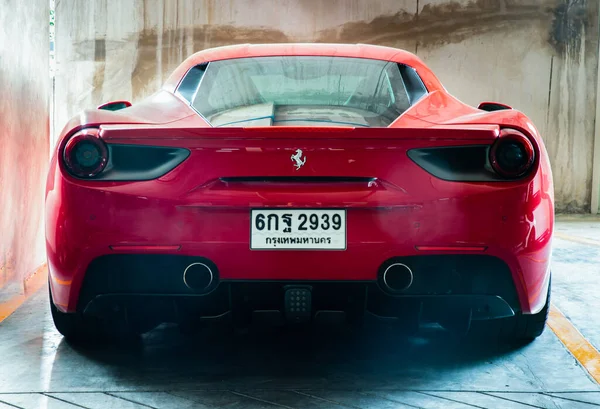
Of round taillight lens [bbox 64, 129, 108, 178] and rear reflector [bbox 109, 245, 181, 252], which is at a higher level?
round taillight lens [bbox 64, 129, 108, 178]

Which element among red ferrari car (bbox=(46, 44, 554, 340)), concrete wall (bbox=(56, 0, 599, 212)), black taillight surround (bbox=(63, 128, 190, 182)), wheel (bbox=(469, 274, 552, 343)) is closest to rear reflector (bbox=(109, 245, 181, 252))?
red ferrari car (bbox=(46, 44, 554, 340))

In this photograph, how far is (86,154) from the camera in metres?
2.66

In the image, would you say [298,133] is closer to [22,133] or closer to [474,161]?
[474,161]

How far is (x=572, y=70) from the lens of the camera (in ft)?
33.3

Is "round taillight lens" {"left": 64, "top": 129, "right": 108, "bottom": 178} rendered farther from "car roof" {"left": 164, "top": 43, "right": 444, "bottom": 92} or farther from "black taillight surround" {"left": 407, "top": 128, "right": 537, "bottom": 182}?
"black taillight surround" {"left": 407, "top": 128, "right": 537, "bottom": 182}

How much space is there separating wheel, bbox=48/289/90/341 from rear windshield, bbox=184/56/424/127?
1.00m

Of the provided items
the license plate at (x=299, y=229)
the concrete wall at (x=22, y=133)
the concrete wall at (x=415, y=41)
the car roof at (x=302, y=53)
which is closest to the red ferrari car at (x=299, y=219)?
the license plate at (x=299, y=229)

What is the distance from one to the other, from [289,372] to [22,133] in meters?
2.91

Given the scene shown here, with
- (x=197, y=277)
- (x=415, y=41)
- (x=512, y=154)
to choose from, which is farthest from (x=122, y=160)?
(x=415, y=41)

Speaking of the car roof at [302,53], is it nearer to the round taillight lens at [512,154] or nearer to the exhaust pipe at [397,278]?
the round taillight lens at [512,154]

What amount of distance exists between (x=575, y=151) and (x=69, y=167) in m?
8.83

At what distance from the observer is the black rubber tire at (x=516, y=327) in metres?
3.07

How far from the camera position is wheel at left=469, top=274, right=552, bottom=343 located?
3.06 meters

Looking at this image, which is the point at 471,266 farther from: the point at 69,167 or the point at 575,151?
the point at 575,151
